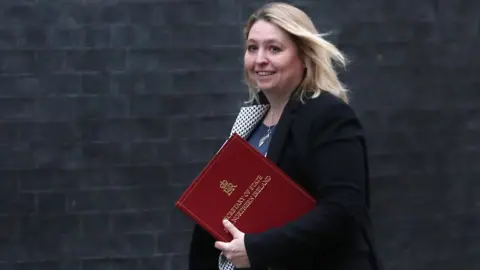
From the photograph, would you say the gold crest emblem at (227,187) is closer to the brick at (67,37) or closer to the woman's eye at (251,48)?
the woman's eye at (251,48)

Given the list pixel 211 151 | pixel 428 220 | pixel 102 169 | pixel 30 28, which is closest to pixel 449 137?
pixel 428 220

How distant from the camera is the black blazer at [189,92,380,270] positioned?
2.92m

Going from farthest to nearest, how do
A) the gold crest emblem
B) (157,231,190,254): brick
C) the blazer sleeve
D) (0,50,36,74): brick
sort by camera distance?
1. (157,231,190,254): brick
2. (0,50,36,74): brick
3. the gold crest emblem
4. the blazer sleeve

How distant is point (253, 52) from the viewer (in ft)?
10.7

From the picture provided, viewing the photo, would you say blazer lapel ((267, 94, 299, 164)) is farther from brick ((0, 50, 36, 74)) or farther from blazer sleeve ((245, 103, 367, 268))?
brick ((0, 50, 36, 74))

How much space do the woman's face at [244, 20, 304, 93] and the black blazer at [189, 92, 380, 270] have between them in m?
0.12

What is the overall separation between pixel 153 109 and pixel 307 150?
283 cm

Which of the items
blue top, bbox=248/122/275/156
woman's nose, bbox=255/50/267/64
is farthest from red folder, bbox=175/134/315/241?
woman's nose, bbox=255/50/267/64

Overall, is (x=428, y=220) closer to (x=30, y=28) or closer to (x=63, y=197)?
(x=63, y=197)

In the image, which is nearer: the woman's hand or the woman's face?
the woman's hand

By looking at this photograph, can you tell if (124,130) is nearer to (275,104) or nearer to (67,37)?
(67,37)

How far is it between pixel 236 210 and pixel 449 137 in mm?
3494

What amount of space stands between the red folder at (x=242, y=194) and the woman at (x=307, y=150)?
0.05 meters

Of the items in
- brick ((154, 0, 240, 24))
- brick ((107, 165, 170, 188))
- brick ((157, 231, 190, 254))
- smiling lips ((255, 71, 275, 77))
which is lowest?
brick ((157, 231, 190, 254))
